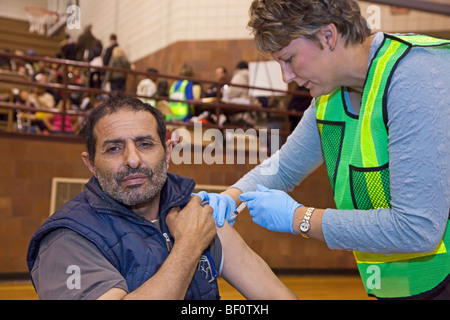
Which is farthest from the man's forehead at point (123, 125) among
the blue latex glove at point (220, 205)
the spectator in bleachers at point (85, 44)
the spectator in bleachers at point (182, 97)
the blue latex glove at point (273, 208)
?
the spectator in bleachers at point (85, 44)

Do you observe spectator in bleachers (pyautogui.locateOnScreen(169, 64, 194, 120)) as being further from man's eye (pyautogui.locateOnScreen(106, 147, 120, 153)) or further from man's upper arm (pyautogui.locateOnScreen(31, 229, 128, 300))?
man's upper arm (pyautogui.locateOnScreen(31, 229, 128, 300))

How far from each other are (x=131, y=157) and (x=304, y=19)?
0.71 m

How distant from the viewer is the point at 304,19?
1354 mm

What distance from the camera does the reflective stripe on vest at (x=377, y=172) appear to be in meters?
1.34

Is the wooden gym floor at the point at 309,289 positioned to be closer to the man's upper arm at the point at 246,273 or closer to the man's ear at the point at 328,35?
the man's upper arm at the point at 246,273

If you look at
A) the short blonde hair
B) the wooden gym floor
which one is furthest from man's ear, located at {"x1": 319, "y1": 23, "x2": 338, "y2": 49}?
the wooden gym floor

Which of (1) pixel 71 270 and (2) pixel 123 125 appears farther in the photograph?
(2) pixel 123 125

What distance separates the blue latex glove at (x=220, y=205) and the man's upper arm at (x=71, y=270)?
434 millimetres

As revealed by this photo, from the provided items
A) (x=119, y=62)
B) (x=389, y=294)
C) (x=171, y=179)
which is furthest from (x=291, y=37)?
(x=119, y=62)

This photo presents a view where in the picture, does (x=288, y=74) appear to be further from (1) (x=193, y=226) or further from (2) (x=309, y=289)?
(2) (x=309, y=289)

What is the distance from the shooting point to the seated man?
1.26 metres

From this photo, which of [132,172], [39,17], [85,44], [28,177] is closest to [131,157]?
[132,172]

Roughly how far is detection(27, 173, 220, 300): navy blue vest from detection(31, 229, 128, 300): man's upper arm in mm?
27

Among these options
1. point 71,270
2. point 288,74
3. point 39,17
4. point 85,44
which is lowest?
point 71,270
